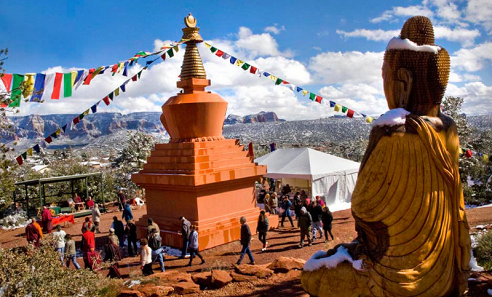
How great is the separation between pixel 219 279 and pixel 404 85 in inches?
177

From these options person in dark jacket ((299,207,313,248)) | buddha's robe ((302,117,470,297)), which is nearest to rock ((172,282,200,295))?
buddha's robe ((302,117,470,297))

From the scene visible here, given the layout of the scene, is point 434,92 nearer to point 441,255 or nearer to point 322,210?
point 441,255

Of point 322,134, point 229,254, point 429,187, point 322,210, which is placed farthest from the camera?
point 322,134

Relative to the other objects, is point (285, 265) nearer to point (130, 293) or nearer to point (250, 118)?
point (130, 293)

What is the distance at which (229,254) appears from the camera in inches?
380

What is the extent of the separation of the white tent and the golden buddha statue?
11707 mm

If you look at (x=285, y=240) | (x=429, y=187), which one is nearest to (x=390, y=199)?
(x=429, y=187)

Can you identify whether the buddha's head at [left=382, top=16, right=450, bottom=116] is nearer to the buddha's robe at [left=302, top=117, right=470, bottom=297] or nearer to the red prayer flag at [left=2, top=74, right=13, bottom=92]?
the buddha's robe at [left=302, top=117, right=470, bottom=297]

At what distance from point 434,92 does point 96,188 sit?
A: 21.4 m

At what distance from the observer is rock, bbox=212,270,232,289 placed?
6715 millimetres

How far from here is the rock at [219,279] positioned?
22.0 ft

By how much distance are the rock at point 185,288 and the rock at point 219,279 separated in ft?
→ 0.99

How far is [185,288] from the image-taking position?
6.52 metres

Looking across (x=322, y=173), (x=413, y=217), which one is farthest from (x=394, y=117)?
(x=322, y=173)
